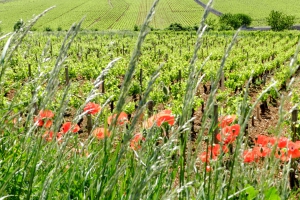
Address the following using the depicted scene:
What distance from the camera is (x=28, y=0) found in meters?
97.4

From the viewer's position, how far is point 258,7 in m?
75.7

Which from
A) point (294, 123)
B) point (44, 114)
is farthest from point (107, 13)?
point (44, 114)

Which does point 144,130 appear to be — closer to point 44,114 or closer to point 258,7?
point 44,114

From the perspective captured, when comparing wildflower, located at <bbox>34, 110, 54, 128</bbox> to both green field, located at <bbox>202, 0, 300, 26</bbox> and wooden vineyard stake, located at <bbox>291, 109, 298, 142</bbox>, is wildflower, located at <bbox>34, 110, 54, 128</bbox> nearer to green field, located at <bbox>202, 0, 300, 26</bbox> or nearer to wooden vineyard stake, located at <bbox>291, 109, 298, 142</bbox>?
wooden vineyard stake, located at <bbox>291, 109, 298, 142</bbox>

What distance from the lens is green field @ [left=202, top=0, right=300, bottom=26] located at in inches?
2699

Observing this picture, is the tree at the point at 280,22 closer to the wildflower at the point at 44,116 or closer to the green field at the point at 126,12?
the green field at the point at 126,12

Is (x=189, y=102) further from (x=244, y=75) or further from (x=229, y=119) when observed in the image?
(x=244, y=75)

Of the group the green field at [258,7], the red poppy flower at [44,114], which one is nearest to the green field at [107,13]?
the green field at [258,7]

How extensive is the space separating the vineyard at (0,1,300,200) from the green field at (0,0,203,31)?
38448 mm

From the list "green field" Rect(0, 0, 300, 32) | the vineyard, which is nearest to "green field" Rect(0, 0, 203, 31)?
Answer: "green field" Rect(0, 0, 300, 32)

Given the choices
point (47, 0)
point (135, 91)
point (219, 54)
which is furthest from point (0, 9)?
point (135, 91)

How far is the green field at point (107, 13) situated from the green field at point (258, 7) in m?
5.82

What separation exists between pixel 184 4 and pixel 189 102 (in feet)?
269

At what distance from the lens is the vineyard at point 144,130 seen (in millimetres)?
1195
